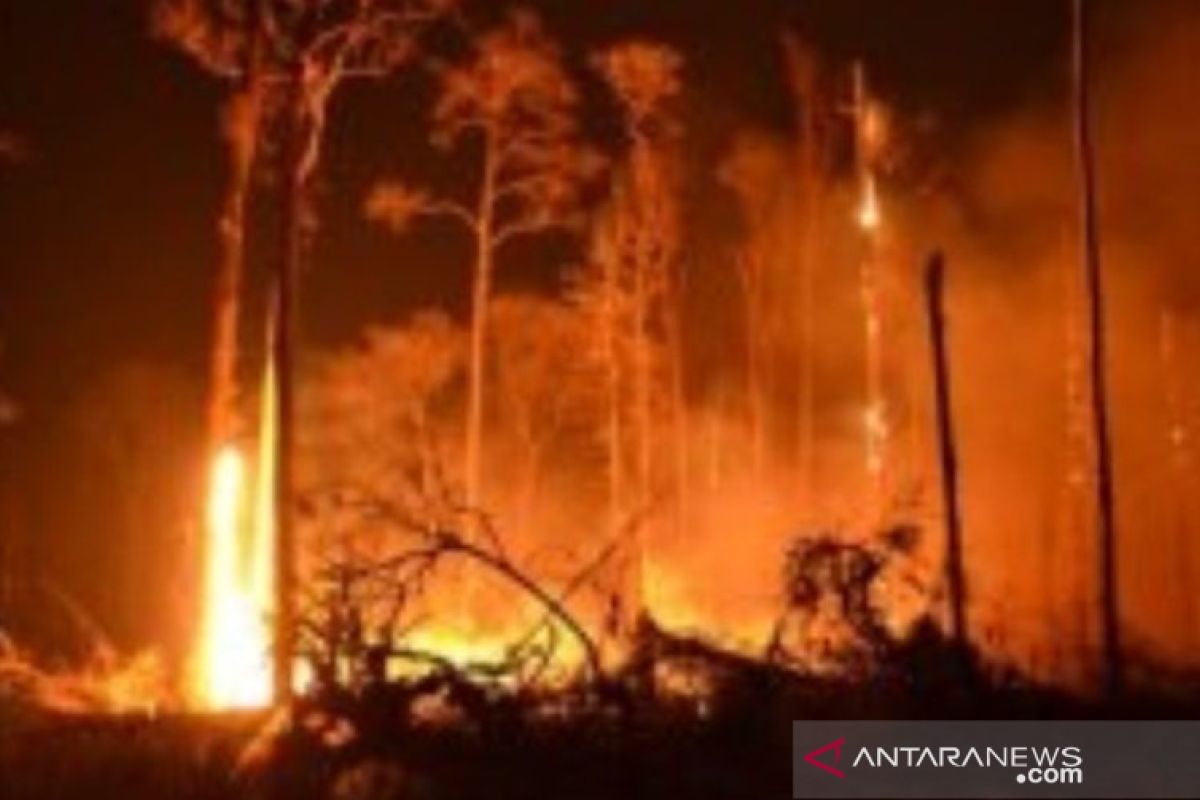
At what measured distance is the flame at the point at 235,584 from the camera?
2614 centimetres

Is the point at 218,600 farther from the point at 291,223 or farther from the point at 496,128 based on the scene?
the point at 496,128

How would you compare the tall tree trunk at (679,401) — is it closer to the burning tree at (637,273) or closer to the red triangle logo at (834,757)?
the burning tree at (637,273)

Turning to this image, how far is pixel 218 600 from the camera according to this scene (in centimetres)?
2688

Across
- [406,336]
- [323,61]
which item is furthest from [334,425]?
[323,61]

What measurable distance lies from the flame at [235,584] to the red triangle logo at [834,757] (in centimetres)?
1114

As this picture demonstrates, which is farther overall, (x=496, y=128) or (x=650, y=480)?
(x=650, y=480)

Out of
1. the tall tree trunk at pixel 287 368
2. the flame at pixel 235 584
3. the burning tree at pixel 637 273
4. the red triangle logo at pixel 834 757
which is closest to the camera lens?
the red triangle logo at pixel 834 757

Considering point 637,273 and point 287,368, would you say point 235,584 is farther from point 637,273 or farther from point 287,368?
point 637,273

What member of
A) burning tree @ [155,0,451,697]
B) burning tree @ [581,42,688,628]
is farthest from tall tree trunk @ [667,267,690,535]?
burning tree @ [155,0,451,697]

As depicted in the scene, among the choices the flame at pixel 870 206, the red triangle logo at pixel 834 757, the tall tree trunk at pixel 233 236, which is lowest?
the red triangle logo at pixel 834 757

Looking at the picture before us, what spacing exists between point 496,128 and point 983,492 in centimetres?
1896

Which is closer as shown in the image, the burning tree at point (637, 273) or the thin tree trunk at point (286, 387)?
the thin tree trunk at point (286, 387)

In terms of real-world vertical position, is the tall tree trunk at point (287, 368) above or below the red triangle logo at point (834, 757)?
above

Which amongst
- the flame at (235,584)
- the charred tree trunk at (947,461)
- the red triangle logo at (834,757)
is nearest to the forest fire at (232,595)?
the flame at (235,584)
